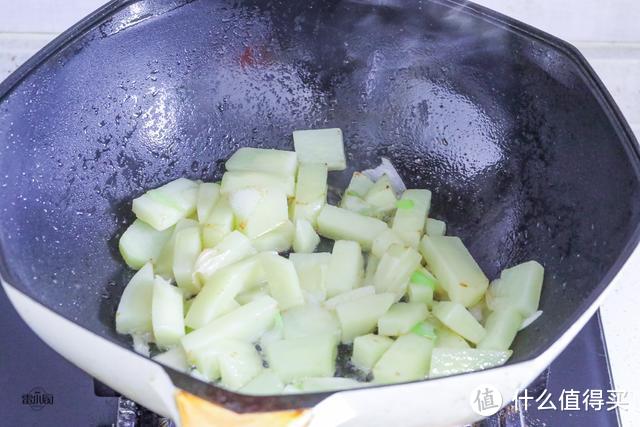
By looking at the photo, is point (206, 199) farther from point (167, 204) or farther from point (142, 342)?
point (142, 342)

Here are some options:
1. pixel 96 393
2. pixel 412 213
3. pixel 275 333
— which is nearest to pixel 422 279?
pixel 412 213

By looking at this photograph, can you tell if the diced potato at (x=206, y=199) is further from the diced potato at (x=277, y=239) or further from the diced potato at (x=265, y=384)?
the diced potato at (x=265, y=384)

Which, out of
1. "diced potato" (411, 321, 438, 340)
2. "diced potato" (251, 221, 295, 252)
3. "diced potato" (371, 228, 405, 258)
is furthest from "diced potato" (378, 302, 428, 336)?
"diced potato" (251, 221, 295, 252)

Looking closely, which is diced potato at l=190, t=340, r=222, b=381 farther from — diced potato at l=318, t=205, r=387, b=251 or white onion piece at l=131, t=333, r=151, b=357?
diced potato at l=318, t=205, r=387, b=251

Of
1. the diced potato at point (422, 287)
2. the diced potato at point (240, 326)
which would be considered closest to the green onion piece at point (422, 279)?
the diced potato at point (422, 287)

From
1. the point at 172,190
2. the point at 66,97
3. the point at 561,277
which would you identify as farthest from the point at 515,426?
the point at 66,97

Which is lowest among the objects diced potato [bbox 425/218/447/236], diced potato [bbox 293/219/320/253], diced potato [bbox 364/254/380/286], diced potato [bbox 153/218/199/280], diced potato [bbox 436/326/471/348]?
diced potato [bbox 436/326/471/348]
